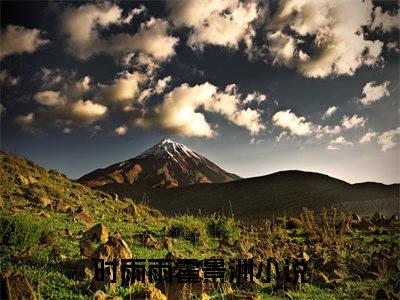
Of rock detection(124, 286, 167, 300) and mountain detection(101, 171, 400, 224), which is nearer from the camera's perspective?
rock detection(124, 286, 167, 300)

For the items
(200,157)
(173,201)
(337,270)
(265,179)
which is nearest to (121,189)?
(173,201)

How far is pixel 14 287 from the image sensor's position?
4.09 m

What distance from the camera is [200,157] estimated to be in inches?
3944

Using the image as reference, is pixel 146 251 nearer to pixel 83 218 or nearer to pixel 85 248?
pixel 85 248

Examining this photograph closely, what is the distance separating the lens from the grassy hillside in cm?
511

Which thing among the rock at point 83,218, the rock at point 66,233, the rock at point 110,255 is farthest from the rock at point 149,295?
the rock at point 83,218

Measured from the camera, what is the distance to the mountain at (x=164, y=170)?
249ft

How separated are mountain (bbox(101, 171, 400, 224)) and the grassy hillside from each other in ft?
43.1

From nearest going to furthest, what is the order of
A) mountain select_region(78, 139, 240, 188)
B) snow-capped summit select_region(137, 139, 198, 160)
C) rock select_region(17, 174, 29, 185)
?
rock select_region(17, 174, 29, 185)
mountain select_region(78, 139, 240, 188)
snow-capped summit select_region(137, 139, 198, 160)

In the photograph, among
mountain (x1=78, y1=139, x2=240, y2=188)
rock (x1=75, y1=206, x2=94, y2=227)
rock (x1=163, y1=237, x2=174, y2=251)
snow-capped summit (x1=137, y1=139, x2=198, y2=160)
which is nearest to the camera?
rock (x1=163, y1=237, x2=174, y2=251)

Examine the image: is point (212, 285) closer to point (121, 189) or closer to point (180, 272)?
point (180, 272)

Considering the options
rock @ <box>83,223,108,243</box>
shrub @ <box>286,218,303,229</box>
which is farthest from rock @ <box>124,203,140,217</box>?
rock @ <box>83,223,108,243</box>

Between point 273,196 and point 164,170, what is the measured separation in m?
48.1

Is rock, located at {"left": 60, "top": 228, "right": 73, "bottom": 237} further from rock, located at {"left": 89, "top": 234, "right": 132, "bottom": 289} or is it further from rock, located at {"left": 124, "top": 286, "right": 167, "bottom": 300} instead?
rock, located at {"left": 124, "top": 286, "right": 167, "bottom": 300}
